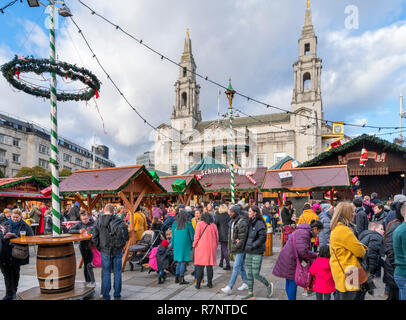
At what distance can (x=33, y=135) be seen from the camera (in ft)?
162

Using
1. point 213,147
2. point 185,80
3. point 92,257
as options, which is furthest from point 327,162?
point 185,80

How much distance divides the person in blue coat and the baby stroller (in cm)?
132

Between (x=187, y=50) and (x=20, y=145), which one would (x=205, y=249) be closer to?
Result: (x=20, y=145)

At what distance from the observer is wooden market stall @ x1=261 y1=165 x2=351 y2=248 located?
10570mm

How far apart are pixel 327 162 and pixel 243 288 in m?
16.5

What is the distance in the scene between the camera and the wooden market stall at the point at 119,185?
8305 millimetres

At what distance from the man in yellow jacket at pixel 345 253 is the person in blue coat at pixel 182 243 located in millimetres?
3697

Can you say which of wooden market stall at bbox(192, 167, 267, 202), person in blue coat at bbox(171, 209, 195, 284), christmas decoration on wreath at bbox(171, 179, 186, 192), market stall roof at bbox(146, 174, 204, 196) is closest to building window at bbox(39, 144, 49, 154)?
wooden market stall at bbox(192, 167, 267, 202)

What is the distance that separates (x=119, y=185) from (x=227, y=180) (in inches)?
717

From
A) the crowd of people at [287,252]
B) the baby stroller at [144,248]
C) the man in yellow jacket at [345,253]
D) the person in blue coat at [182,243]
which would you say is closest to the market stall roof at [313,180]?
the crowd of people at [287,252]

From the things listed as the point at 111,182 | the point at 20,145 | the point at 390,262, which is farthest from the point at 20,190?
the point at 20,145

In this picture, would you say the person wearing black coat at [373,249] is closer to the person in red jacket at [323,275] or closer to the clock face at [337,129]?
the person in red jacket at [323,275]

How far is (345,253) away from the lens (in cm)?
363
